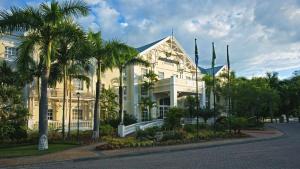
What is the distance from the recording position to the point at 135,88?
40.8m

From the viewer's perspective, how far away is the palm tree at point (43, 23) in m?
20.3

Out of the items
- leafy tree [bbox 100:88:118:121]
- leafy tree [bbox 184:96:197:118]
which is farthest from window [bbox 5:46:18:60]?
leafy tree [bbox 184:96:197:118]

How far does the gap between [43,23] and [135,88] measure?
21.0m

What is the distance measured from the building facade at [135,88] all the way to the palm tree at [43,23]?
9824 mm

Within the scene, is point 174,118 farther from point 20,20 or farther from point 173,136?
point 20,20

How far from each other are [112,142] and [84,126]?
1336 centimetres

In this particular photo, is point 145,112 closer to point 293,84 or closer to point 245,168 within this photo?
point 245,168

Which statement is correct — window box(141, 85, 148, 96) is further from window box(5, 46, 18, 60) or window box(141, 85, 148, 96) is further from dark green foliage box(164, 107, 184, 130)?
window box(5, 46, 18, 60)

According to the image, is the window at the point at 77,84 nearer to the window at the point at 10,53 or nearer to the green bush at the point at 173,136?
the window at the point at 10,53

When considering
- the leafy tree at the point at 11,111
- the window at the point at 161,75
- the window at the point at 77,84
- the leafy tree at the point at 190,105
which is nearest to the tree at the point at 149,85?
the window at the point at 161,75

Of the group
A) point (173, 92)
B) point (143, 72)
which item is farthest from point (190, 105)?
point (143, 72)

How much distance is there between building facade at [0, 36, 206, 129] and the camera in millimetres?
33125

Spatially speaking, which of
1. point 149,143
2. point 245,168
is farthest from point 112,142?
point 245,168

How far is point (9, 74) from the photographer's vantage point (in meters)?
28.0
